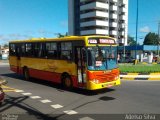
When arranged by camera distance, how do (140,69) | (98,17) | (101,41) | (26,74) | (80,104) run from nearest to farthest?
(80,104), (101,41), (26,74), (140,69), (98,17)

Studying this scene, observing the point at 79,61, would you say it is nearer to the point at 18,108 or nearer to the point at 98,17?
the point at 18,108

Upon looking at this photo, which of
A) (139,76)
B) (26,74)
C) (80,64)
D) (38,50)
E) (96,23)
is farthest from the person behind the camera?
(96,23)

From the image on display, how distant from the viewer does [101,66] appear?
13.5 meters

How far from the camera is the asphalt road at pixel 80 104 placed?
9.15 metres

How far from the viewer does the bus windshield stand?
43.1 feet

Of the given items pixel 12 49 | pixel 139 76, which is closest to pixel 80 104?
pixel 139 76

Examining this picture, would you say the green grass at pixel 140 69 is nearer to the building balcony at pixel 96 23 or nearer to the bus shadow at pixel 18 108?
the bus shadow at pixel 18 108

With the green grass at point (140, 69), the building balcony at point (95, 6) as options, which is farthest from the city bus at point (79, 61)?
the building balcony at point (95, 6)

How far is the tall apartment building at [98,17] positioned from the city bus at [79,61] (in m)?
64.5

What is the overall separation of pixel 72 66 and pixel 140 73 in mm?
8845

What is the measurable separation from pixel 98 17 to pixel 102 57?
245 ft

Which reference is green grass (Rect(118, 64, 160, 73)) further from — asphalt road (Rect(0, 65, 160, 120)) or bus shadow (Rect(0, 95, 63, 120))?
bus shadow (Rect(0, 95, 63, 120))

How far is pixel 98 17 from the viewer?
285ft

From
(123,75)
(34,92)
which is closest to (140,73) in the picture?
(123,75)
